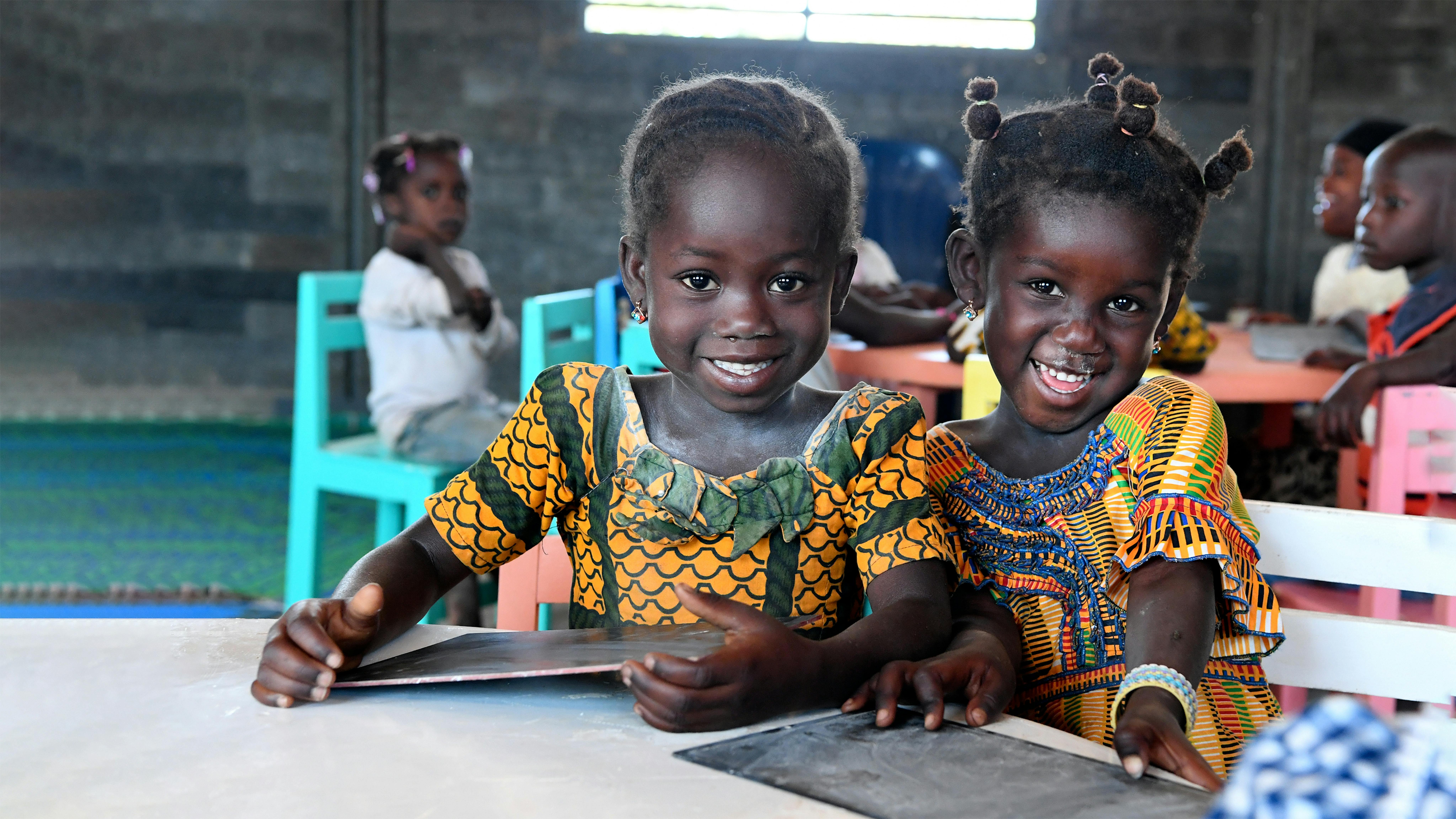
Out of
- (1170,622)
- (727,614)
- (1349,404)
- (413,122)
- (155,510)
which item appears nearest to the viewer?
(727,614)

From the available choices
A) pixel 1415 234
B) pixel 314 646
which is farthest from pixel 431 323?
pixel 314 646

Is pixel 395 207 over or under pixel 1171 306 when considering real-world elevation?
over

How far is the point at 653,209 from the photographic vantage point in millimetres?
1160

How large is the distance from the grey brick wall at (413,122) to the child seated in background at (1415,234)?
12.3 ft

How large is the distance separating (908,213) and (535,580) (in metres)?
5.21

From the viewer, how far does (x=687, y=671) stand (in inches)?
33.1

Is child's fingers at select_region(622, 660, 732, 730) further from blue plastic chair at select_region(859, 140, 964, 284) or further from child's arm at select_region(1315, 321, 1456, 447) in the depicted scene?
blue plastic chair at select_region(859, 140, 964, 284)

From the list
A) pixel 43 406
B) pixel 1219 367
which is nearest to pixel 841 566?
pixel 1219 367

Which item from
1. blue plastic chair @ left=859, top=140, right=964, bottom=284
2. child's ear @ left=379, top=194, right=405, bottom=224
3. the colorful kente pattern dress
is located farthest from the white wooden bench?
blue plastic chair @ left=859, top=140, right=964, bottom=284

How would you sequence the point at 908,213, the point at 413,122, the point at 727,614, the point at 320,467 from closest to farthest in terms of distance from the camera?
1. the point at 727,614
2. the point at 320,467
3. the point at 908,213
4. the point at 413,122

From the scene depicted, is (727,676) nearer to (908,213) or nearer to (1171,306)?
(1171,306)

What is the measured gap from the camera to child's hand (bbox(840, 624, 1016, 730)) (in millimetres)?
892

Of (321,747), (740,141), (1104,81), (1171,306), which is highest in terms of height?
(1104,81)

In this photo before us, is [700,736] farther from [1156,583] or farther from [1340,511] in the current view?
[1340,511]
